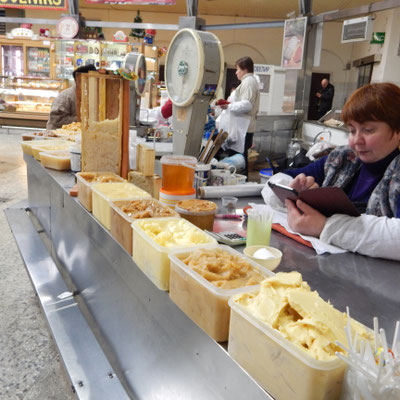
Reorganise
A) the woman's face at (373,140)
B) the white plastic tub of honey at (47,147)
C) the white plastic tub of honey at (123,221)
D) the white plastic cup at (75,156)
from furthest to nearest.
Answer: the white plastic tub of honey at (47,147) → the white plastic cup at (75,156) → the woman's face at (373,140) → the white plastic tub of honey at (123,221)

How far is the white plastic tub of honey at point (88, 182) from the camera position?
1792 mm

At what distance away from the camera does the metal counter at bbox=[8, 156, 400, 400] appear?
98 centimetres

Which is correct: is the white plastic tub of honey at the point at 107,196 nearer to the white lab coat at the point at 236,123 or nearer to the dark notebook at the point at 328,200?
the dark notebook at the point at 328,200

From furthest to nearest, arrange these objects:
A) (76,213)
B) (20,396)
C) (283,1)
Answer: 1. (283,1)
2. (76,213)
3. (20,396)

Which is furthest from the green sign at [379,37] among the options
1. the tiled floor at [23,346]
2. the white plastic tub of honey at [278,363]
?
the white plastic tub of honey at [278,363]

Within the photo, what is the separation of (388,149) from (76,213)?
4.78ft

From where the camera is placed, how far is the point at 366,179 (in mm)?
1932

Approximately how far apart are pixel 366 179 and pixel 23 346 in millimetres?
1870

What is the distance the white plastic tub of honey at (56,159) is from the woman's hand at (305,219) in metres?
1.50

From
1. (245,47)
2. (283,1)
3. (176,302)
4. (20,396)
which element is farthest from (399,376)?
(245,47)

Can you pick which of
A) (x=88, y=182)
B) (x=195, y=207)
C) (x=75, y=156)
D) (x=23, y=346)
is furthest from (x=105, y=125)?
(x=23, y=346)

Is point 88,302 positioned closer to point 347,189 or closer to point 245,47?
point 347,189

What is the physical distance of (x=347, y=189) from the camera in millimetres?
2016

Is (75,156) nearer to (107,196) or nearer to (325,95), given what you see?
(107,196)
